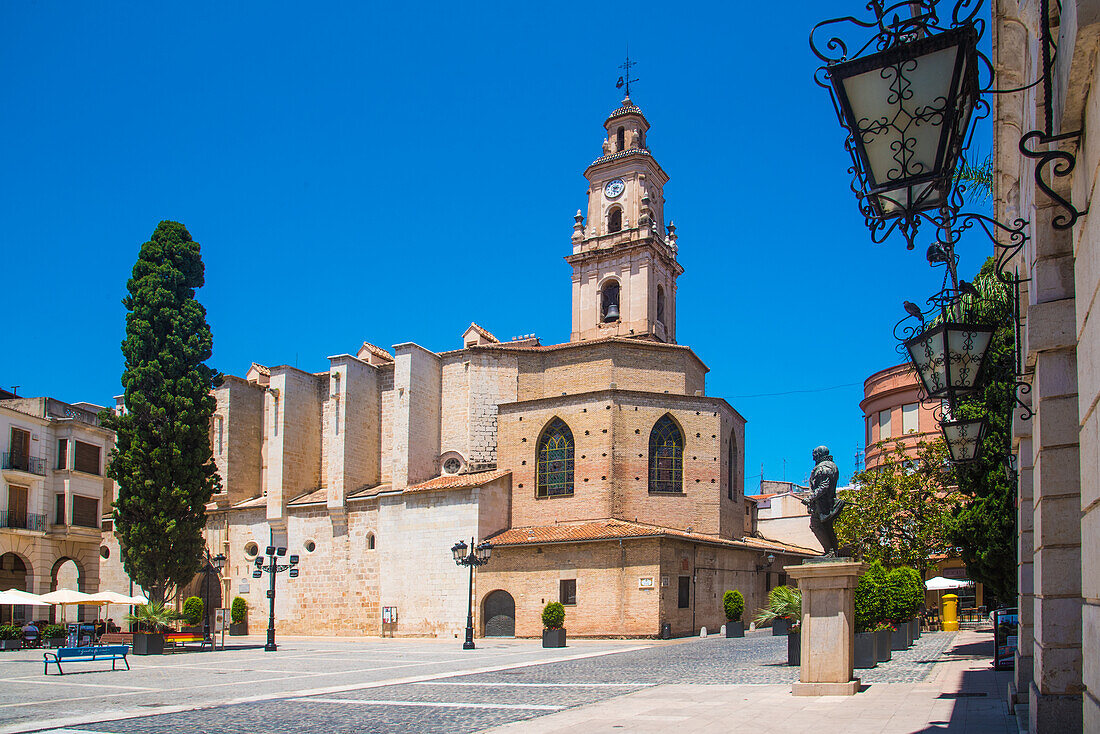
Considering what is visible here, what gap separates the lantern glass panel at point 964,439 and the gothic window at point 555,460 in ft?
84.7

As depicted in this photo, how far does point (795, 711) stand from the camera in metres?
9.71

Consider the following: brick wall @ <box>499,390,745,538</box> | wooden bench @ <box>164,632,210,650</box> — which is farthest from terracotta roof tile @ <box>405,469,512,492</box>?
wooden bench @ <box>164,632,210,650</box>

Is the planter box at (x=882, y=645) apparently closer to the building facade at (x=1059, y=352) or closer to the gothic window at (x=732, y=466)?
the building facade at (x=1059, y=352)

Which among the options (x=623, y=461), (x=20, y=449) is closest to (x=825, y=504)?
(x=623, y=461)

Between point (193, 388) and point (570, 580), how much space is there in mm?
15282

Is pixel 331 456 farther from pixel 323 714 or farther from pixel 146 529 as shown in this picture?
pixel 323 714

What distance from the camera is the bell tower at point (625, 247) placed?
42.8m

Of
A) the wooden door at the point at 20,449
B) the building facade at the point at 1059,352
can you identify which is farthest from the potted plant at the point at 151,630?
the building facade at the point at 1059,352

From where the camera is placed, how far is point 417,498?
35.3 meters

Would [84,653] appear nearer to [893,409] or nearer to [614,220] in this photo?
[614,220]

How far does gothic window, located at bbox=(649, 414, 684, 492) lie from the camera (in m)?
35.2

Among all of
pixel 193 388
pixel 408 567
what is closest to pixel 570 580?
pixel 408 567

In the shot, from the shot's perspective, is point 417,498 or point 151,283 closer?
point 151,283

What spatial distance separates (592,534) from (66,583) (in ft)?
95.5
